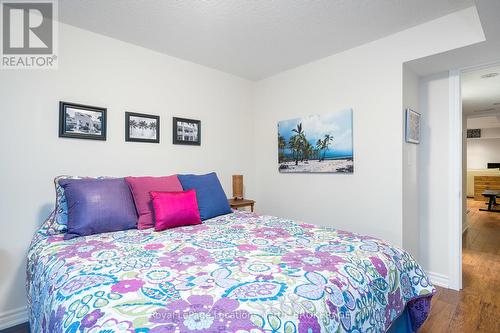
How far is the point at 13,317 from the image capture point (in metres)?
1.97

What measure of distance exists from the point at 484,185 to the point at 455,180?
747cm

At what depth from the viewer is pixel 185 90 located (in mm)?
3027

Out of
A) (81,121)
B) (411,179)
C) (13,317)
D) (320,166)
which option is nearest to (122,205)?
(81,121)

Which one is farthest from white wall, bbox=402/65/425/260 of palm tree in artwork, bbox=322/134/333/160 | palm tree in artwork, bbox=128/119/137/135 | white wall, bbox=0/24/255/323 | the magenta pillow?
palm tree in artwork, bbox=128/119/137/135

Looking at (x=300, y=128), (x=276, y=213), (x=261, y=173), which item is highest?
(x=300, y=128)

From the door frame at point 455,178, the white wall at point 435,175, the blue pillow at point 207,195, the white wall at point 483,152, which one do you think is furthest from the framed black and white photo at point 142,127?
the white wall at point 483,152

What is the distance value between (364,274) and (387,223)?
1.51m

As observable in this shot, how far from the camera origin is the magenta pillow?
79.4 inches

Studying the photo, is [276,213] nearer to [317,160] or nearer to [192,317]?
[317,160]

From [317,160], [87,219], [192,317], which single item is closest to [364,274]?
[192,317]

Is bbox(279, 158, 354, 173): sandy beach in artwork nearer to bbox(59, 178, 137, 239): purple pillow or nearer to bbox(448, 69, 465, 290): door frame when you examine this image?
bbox(448, 69, 465, 290): door frame

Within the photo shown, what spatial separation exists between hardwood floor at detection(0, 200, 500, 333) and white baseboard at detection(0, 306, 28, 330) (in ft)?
0.15

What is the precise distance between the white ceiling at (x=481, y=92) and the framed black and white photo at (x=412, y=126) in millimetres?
648

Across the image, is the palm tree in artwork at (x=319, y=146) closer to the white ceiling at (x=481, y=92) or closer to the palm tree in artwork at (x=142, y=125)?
the white ceiling at (x=481, y=92)
